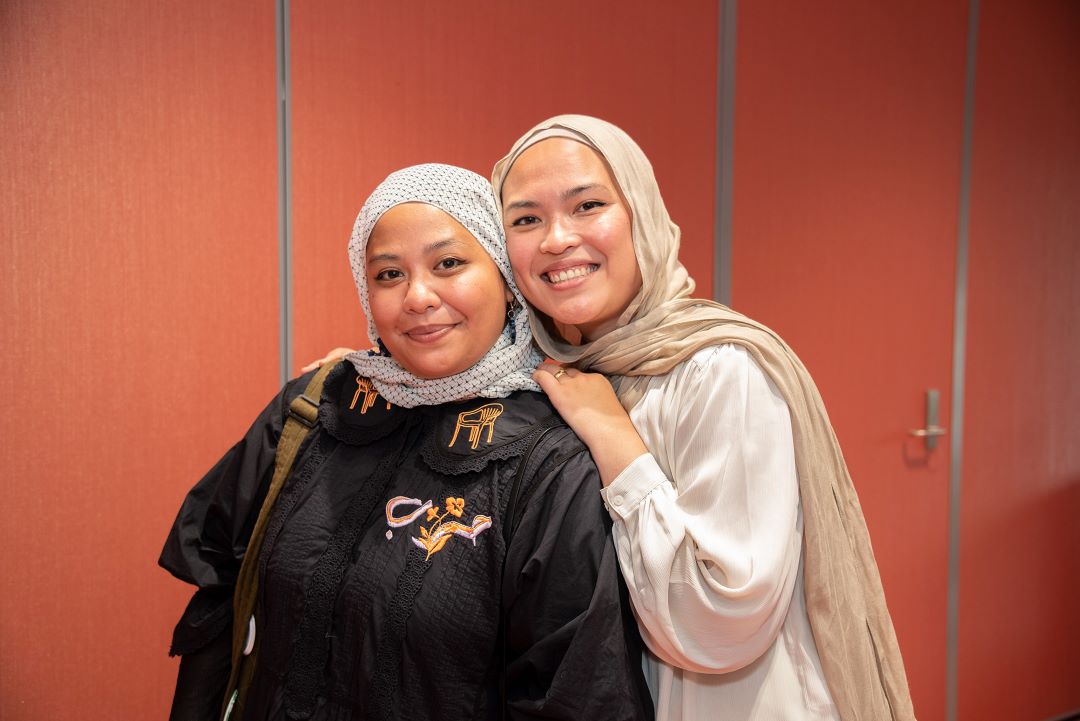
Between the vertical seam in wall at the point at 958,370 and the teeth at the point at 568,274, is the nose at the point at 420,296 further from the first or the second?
the vertical seam in wall at the point at 958,370

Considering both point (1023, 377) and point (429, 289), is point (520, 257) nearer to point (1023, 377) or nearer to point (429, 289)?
point (429, 289)

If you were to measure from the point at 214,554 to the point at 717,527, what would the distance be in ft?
2.83

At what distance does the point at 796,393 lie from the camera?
3.88 feet

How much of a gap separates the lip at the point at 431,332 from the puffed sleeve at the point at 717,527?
1.12ft

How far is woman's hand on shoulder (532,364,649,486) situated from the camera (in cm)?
114

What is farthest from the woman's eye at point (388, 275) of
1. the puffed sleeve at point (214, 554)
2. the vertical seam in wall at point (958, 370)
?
the vertical seam in wall at point (958, 370)

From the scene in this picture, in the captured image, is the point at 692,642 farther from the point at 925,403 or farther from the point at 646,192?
the point at 925,403

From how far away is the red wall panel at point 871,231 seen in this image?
253 cm

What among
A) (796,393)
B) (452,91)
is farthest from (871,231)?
(796,393)

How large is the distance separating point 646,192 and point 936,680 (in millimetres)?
2569

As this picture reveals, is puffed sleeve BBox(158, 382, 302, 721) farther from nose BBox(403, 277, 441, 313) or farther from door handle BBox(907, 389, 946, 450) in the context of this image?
door handle BBox(907, 389, 946, 450)

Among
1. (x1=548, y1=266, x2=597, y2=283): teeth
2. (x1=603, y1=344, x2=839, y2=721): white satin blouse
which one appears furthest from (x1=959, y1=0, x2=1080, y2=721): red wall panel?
(x1=548, y1=266, x2=597, y2=283): teeth

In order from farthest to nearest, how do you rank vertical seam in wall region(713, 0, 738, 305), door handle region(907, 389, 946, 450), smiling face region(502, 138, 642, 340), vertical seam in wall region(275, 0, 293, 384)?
door handle region(907, 389, 946, 450) < vertical seam in wall region(713, 0, 738, 305) < vertical seam in wall region(275, 0, 293, 384) < smiling face region(502, 138, 642, 340)

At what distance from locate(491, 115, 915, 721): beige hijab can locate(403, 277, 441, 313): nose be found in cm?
25
